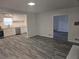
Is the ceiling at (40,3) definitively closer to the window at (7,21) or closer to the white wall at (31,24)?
the white wall at (31,24)

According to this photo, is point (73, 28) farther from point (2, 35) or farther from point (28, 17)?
point (2, 35)

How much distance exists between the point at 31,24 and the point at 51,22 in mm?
1841

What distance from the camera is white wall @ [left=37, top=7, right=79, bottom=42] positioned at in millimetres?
4594

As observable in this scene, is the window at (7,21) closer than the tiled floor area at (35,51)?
No

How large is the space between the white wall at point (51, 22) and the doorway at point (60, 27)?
0.40 m

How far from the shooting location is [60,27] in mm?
5973

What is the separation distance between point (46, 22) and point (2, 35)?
13.7 ft

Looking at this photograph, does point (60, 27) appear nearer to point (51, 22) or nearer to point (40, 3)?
point (51, 22)

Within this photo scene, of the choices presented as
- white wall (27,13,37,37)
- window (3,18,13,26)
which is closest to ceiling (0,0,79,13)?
white wall (27,13,37,37)

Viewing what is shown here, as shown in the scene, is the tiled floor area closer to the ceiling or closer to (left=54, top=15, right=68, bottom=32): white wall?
(left=54, top=15, right=68, bottom=32): white wall

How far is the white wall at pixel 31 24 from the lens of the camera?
632 centimetres

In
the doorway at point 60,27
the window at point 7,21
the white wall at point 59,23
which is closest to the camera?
the doorway at point 60,27

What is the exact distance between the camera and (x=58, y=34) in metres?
5.76

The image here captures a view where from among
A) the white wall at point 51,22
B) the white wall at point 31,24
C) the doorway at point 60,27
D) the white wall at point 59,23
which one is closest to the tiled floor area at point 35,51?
the white wall at point 51,22
